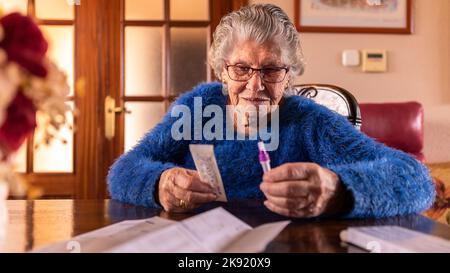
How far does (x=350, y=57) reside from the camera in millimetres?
3168

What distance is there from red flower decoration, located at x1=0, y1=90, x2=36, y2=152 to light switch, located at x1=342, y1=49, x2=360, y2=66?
9.05ft

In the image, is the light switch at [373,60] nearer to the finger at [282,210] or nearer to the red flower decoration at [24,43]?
the finger at [282,210]

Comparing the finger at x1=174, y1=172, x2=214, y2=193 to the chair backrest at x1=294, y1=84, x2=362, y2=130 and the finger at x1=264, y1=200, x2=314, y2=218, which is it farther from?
the chair backrest at x1=294, y1=84, x2=362, y2=130

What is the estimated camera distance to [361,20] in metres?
3.19

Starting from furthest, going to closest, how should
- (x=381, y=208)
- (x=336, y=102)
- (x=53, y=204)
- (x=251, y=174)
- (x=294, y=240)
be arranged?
(x=336, y=102) < (x=251, y=174) < (x=53, y=204) < (x=381, y=208) < (x=294, y=240)

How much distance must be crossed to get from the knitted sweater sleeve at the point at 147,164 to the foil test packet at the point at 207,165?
0.17m

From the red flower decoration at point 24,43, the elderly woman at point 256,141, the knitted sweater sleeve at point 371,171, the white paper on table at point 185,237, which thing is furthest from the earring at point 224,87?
the red flower decoration at point 24,43

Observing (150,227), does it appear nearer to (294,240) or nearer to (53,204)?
(294,240)

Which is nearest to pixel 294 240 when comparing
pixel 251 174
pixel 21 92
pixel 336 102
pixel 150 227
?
pixel 150 227

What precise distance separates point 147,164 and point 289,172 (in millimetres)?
461

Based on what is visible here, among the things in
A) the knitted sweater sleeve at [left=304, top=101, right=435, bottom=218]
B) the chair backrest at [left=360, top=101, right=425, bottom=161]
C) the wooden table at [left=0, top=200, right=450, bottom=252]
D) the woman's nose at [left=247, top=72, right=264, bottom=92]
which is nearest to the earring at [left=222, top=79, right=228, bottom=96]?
the woman's nose at [left=247, top=72, right=264, bottom=92]

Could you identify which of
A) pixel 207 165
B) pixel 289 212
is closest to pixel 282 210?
pixel 289 212

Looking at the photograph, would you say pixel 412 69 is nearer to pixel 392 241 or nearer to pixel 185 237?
pixel 392 241

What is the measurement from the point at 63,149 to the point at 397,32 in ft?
6.90
